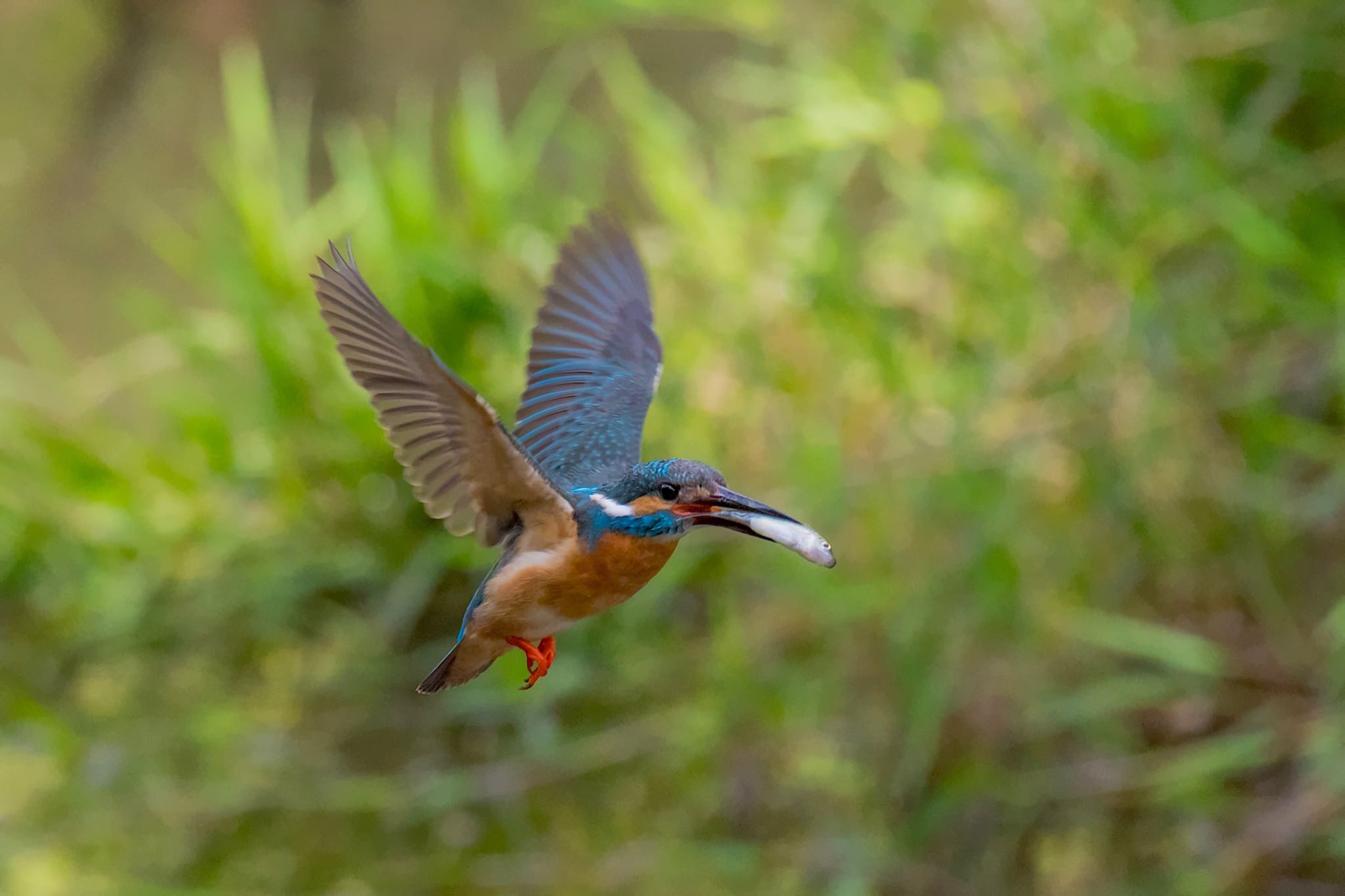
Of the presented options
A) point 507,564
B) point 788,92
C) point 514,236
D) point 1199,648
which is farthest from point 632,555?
point 788,92

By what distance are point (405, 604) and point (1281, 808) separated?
867 mm

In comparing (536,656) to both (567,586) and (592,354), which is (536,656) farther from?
(592,354)

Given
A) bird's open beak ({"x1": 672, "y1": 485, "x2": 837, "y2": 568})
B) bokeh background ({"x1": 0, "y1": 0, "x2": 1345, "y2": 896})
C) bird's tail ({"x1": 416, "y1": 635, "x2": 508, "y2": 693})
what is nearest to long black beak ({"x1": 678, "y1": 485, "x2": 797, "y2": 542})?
bird's open beak ({"x1": 672, "y1": 485, "x2": 837, "y2": 568})

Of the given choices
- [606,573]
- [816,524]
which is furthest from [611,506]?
[816,524]

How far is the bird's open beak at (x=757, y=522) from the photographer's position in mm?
307

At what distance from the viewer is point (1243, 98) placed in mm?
1312

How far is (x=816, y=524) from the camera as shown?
121cm

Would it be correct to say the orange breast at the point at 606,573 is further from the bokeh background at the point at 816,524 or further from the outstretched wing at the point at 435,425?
the bokeh background at the point at 816,524

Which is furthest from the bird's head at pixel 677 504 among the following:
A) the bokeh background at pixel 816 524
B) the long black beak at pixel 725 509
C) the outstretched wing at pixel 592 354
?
the bokeh background at pixel 816 524

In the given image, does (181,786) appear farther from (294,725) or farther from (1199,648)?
(1199,648)

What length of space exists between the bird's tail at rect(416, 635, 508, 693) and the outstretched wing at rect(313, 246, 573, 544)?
0.13 ft

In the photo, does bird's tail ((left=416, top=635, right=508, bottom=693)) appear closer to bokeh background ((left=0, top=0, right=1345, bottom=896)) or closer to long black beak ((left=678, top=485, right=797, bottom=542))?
long black beak ((left=678, top=485, right=797, bottom=542))

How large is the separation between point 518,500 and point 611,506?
0.14 feet

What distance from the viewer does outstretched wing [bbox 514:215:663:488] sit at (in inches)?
24.8
